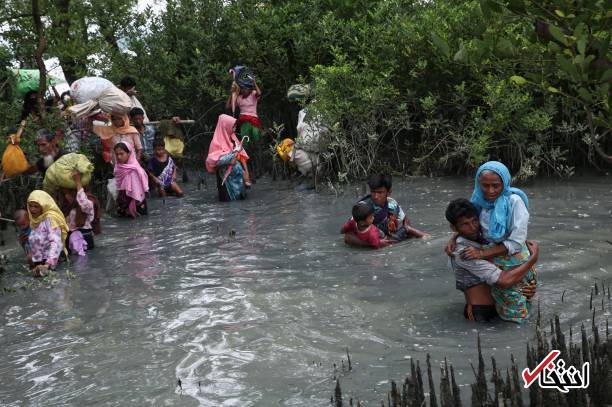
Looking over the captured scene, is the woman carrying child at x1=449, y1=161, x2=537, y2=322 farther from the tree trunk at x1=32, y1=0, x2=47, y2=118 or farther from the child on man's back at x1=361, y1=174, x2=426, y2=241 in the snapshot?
the tree trunk at x1=32, y1=0, x2=47, y2=118

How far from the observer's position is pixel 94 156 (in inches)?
472

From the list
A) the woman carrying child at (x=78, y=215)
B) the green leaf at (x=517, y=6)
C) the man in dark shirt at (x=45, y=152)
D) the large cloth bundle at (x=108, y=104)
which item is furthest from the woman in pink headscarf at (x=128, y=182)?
the green leaf at (x=517, y=6)

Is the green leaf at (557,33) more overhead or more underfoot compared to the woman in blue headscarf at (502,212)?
more overhead

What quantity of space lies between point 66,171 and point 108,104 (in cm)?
263

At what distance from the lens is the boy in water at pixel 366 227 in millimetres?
7750

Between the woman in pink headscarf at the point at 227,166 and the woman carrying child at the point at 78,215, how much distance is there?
299 centimetres

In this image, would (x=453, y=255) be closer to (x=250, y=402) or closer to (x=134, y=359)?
(x=250, y=402)

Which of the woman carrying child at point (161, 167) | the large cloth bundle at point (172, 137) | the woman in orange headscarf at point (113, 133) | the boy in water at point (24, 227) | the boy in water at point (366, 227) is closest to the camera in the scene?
the boy in water at point (366, 227)

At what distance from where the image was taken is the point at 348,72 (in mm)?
11422

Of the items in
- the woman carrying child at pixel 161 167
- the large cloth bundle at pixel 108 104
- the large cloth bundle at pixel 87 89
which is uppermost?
the large cloth bundle at pixel 87 89

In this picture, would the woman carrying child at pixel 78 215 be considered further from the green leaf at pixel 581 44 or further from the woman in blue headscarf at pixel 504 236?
the green leaf at pixel 581 44

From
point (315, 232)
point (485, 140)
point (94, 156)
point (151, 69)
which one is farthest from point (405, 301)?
point (151, 69)

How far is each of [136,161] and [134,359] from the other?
6.32m

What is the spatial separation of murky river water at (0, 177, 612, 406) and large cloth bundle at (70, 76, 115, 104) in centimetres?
249
